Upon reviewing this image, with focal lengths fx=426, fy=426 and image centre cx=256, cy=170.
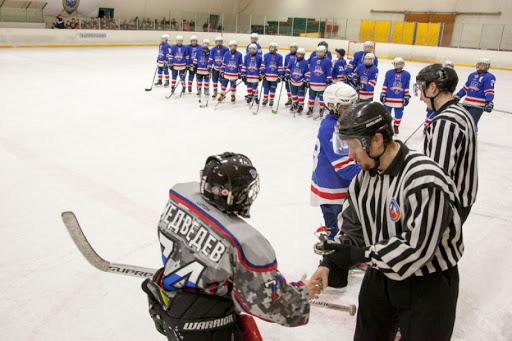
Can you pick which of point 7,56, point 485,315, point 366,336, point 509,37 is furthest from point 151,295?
point 509,37

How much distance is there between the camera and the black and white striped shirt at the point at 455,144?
6.82 ft

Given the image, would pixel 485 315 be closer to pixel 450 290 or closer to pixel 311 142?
pixel 450 290

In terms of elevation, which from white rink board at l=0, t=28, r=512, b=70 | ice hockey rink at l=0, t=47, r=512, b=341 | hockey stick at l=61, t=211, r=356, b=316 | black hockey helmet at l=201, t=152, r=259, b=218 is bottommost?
ice hockey rink at l=0, t=47, r=512, b=341

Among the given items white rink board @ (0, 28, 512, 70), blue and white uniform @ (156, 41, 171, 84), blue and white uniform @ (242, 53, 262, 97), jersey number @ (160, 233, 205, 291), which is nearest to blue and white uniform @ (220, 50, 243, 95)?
blue and white uniform @ (242, 53, 262, 97)

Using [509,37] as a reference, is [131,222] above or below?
below

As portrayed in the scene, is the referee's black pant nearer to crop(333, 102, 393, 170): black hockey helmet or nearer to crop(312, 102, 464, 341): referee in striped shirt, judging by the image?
crop(312, 102, 464, 341): referee in striped shirt

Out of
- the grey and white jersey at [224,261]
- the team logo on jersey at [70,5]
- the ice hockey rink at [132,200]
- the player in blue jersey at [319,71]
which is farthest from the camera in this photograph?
the team logo on jersey at [70,5]

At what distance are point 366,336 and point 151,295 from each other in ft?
2.88

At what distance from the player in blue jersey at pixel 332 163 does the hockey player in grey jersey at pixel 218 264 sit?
1365 mm

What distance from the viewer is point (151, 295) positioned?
1.30 meters

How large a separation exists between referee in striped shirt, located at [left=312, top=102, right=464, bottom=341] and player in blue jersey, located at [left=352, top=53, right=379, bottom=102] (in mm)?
6441

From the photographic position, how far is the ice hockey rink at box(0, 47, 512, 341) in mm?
2498

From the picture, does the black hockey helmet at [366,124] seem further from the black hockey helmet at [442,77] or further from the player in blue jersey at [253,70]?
the player in blue jersey at [253,70]

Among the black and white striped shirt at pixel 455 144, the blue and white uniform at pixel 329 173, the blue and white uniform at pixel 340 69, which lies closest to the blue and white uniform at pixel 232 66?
the blue and white uniform at pixel 340 69
